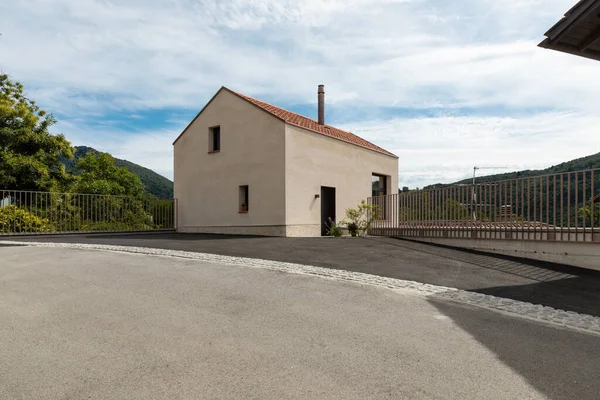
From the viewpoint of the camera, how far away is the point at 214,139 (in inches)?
693

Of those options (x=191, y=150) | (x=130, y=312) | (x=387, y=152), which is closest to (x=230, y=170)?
(x=191, y=150)

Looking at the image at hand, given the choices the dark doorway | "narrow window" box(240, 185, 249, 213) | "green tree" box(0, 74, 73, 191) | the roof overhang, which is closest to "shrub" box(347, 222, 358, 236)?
the dark doorway

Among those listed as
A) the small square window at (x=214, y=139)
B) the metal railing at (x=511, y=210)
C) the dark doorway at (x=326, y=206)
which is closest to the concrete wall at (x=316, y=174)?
the dark doorway at (x=326, y=206)

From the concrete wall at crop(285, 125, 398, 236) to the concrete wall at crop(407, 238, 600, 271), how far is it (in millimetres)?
6310

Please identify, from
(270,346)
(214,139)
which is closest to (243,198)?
(214,139)

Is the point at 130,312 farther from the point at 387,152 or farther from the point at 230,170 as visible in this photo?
the point at 387,152

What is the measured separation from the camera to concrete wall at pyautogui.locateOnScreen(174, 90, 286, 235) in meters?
14.8

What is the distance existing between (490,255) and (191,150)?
44.5 feet

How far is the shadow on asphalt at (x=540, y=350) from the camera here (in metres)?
2.95

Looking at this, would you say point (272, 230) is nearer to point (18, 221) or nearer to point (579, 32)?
point (18, 221)

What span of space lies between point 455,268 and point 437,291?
91.0 inches

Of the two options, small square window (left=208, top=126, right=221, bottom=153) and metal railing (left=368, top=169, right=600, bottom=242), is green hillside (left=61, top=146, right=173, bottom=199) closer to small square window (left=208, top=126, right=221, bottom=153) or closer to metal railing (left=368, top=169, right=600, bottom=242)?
small square window (left=208, top=126, right=221, bottom=153)

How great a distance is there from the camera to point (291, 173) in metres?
14.6

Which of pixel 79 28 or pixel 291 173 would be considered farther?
pixel 291 173
